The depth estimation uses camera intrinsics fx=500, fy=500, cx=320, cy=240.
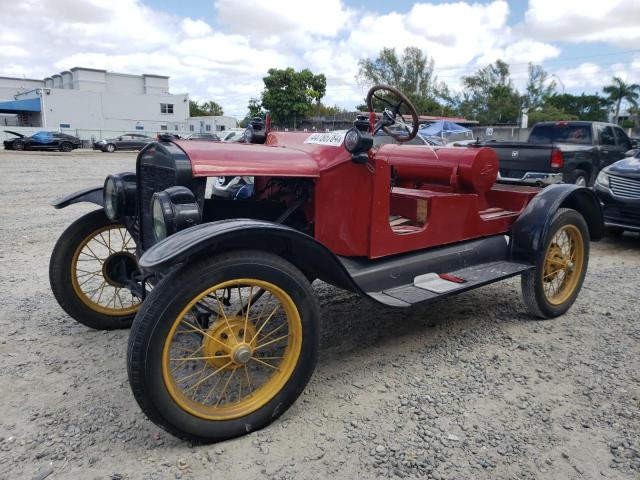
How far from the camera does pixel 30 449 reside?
230 cm

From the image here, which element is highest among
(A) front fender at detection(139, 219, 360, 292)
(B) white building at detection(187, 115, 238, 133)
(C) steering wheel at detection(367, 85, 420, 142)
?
(B) white building at detection(187, 115, 238, 133)

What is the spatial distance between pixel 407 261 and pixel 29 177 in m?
13.1

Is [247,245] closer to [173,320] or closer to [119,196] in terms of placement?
[173,320]

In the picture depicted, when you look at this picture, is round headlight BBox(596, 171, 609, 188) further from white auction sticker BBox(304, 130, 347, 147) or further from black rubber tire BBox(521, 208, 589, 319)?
white auction sticker BBox(304, 130, 347, 147)

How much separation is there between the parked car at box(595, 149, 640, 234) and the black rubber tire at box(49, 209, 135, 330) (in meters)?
6.09

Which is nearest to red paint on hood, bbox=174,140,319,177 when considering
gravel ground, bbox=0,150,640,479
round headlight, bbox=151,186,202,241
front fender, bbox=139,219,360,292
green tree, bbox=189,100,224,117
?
round headlight, bbox=151,186,202,241

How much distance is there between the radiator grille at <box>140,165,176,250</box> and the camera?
9.30 feet

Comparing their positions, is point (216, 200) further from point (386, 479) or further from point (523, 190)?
point (523, 190)

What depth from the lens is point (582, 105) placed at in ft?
176

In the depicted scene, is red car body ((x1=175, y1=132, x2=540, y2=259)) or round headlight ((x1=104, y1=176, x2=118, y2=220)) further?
round headlight ((x1=104, y1=176, x2=118, y2=220))

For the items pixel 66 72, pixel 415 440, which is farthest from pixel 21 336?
pixel 66 72

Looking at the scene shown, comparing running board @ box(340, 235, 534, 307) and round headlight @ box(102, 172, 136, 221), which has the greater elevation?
round headlight @ box(102, 172, 136, 221)

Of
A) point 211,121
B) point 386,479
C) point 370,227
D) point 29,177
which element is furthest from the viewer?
point 211,121

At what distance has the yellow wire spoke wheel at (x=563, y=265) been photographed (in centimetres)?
401
